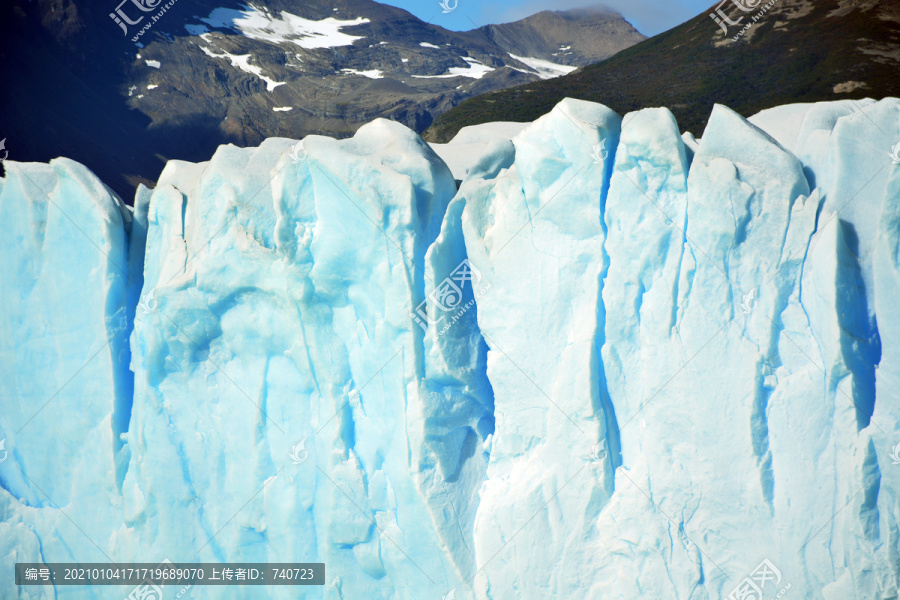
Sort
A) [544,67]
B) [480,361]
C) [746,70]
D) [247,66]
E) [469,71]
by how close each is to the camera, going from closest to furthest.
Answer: [480,361]
[746,70]
[247,66]
[469,71]
[544,67]

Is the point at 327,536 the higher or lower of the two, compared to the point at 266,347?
lower

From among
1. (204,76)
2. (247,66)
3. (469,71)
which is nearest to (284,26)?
(247,66)

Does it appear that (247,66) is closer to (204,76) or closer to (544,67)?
(204,76)

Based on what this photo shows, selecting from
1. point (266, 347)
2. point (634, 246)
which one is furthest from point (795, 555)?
point (266, 347)

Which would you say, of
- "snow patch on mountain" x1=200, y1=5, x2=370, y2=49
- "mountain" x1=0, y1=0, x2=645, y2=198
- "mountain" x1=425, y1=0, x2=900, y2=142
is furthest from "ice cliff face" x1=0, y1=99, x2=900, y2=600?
"snow patch on mountain" x1=200, y1=5, x2=370, y2=49

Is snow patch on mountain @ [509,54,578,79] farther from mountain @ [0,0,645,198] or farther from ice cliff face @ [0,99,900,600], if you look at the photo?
ice cliff face @ [0,99,900,600]

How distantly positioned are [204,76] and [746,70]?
35.1 metres

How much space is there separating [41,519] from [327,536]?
11.8 feet

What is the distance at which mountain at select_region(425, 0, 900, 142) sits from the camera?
28.5m

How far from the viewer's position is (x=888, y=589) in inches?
173

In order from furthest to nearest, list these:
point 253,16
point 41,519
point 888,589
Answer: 1. point 253,16
2. point 41,519
3. point 888,589

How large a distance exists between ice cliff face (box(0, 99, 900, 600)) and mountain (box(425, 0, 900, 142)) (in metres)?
25.2

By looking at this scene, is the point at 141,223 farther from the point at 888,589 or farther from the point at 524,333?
the point at 888,589

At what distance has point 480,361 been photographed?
19.1 ft
